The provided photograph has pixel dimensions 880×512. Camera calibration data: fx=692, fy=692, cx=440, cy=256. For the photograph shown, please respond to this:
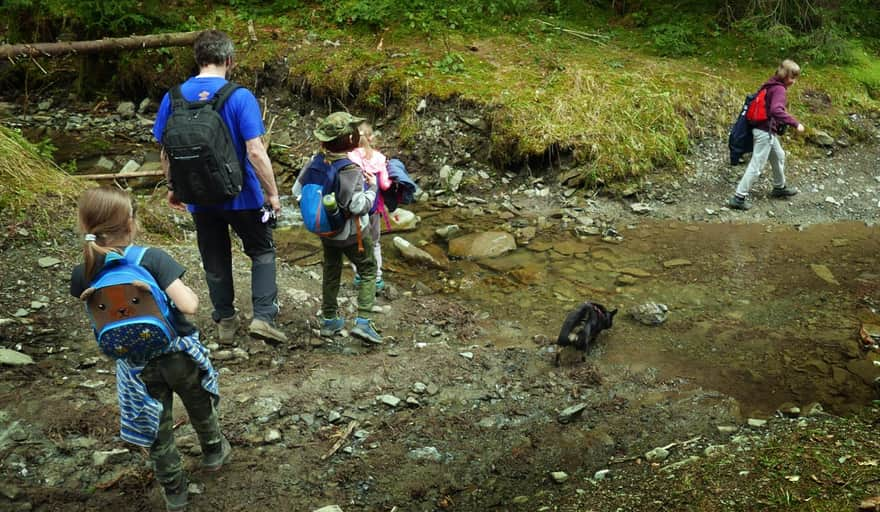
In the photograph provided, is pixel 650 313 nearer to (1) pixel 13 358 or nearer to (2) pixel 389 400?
(2) pixel 389 400

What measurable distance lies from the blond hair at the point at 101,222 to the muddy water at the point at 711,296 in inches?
142

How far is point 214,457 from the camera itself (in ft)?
13.8

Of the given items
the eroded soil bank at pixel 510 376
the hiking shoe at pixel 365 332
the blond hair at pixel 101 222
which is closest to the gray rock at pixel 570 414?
the eroded soil bank at pixel 510 376

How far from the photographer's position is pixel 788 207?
950 cm

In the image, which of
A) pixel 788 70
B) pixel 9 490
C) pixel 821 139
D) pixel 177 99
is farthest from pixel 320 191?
pixel 821 139

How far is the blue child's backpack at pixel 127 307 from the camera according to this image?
10.6 ft

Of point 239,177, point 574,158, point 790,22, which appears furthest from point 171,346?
point 790,22

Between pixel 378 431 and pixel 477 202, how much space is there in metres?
5.44

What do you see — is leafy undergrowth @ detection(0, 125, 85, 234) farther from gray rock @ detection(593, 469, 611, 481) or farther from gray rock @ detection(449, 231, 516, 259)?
gray rock @ detection(593, 469, 611, 481)

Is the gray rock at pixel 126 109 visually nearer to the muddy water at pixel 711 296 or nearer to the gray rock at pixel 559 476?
the muddy water at pixel 711 296

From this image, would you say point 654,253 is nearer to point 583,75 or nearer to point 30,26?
point 583,75

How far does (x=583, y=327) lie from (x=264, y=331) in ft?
8.74

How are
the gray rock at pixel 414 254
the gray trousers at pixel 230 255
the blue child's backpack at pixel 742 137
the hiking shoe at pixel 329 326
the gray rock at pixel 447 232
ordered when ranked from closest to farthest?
1. the gray trousers at pixel 230 255
2. the hiking shoe at pixel 329 326
3. the gray rock at pixel 414 254
4. the gray rock at pixel 447 232
5. the blue child's backpack at pixel 742 137

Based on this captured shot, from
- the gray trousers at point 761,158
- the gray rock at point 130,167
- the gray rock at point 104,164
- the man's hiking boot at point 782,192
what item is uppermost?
the gray trousers at point 761,158
